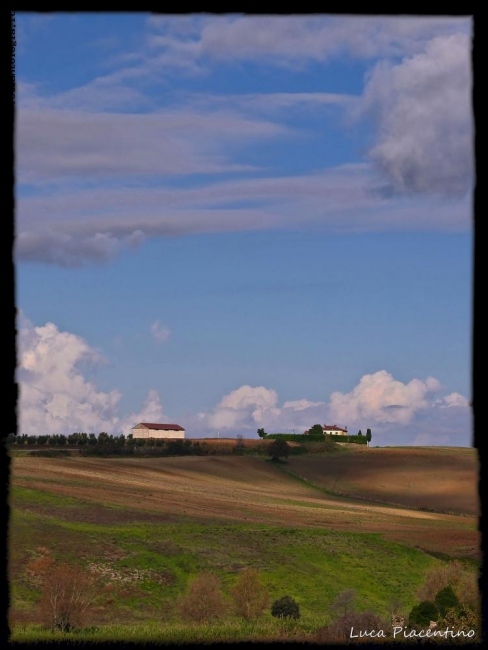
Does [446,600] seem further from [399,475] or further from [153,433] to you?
[153,433]

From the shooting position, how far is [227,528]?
58125mm

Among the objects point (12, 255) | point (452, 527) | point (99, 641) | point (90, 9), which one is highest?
point (90, 9)

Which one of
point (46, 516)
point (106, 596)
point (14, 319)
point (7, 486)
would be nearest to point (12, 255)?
point (14, 319)

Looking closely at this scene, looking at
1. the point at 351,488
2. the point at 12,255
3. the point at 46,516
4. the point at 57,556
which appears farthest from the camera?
the point at 351,488

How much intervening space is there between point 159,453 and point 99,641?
94.0m

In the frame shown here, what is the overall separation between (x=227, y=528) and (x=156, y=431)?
5867cm

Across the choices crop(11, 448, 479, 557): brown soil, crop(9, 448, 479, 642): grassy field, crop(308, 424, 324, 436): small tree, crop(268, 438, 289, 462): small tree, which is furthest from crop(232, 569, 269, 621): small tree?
crop(308, 424, 324, 436): small tree

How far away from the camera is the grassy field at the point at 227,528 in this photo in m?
44.1

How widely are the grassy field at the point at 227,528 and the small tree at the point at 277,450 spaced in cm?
546

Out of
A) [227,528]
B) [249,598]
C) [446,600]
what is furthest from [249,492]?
[446,600]

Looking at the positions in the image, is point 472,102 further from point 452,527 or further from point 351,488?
point 351,488

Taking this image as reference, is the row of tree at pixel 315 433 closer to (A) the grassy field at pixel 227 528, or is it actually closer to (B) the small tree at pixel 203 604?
(A) the grassy field at pixel 227 528

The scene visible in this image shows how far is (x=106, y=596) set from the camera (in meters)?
40.2

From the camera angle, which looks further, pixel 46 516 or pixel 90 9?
pixel 46 516
